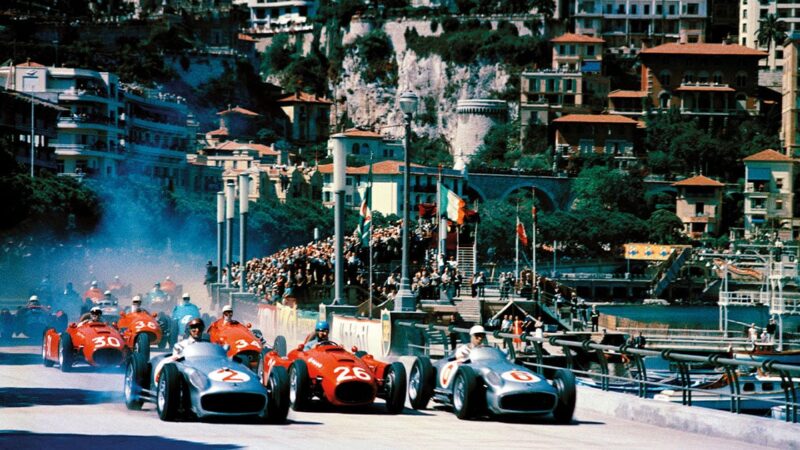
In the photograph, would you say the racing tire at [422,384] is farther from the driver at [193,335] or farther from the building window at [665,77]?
the building window at [665,77]

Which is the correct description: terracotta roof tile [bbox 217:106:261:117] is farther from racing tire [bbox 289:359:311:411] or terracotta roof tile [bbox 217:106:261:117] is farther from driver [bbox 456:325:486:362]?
driver [bbox 456:325:486:362]

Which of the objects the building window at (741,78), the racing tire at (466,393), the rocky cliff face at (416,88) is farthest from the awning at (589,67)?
the racing tire at (466,393)

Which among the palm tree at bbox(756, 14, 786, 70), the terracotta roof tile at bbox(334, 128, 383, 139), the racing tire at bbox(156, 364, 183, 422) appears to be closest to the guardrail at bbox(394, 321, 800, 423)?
the racing tire at bbox(156, 364, 183, 422)

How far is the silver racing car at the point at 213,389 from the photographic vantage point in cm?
2170

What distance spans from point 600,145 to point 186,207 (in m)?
60.8

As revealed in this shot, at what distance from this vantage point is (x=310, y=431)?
70.8 ft

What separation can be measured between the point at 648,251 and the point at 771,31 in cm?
5112

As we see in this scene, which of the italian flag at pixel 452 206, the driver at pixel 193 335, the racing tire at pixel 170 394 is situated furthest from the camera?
the italian flag at pixel 452 206

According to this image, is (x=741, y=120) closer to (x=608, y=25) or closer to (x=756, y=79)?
(x=756, y=79)

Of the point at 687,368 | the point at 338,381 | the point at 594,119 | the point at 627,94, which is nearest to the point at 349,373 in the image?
the point at 338,381

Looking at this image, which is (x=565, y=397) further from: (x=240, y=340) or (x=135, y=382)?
(x=240, y=340)

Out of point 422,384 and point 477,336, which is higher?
point 477,336

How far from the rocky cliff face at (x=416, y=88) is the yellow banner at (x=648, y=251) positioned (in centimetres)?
3890

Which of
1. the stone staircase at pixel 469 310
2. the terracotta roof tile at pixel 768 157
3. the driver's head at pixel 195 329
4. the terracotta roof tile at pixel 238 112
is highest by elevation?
the terracotta roof tile at pixel 238 112
